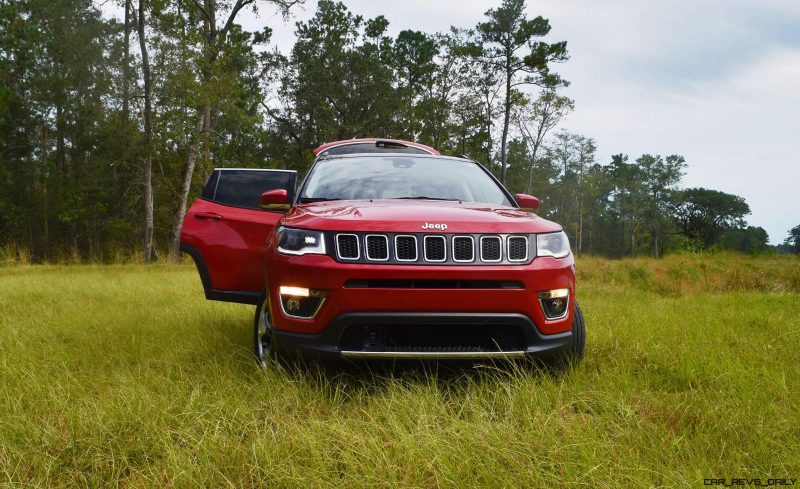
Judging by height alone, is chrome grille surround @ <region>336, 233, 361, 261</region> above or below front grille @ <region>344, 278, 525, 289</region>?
above

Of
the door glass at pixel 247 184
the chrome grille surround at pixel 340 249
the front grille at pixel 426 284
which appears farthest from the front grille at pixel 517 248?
the door glass at pixel 247 184

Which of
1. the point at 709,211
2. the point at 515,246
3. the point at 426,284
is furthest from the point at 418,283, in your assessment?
the point at 709,211

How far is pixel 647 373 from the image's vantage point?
3.37m

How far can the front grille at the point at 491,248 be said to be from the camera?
275 cm

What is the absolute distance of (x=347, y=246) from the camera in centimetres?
272

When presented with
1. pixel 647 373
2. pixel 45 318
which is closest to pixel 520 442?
pixel 647 373

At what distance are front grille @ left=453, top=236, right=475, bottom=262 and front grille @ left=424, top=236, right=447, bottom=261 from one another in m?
0.06

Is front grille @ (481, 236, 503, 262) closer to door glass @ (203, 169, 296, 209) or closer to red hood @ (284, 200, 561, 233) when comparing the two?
red hood @ (284, 200, 561, 233)

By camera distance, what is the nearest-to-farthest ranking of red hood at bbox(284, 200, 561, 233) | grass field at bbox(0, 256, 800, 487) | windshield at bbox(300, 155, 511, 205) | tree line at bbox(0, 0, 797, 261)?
grass field at bbox(0, 256, 800, 487), red hood at bbox(284, 200, 561, 233), windshield at bbox(300, 155, 511, 205), tree line at bbox(0, 0, 797, 261)

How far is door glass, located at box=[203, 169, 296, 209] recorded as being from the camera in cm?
430

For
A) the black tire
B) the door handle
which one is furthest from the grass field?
the door handle

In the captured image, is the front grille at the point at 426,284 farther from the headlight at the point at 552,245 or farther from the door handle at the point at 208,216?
the door handle at the point at 208,216

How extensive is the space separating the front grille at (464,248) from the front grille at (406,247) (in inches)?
8.0

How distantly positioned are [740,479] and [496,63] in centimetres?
3078
